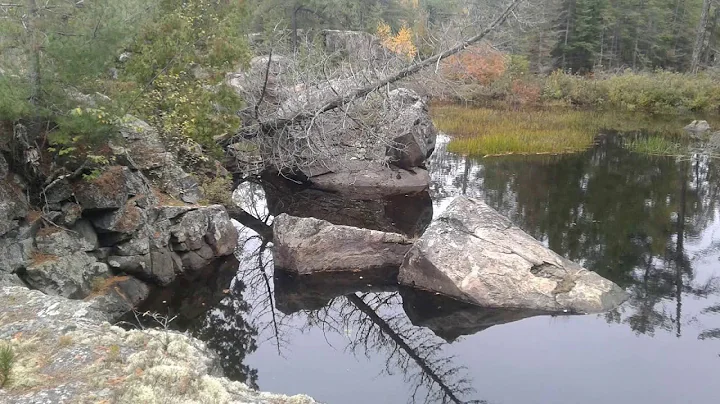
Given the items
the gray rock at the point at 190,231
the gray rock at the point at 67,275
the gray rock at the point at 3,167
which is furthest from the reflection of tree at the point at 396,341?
the gray rock at the point at 3,167

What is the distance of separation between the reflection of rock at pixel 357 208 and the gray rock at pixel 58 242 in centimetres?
552

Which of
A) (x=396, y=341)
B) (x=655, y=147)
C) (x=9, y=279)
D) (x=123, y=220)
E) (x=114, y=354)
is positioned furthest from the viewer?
(x=655, y=147)

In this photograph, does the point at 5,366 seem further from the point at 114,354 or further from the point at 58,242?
the point at 58,242

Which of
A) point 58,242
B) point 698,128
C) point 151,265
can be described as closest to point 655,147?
point 698,128

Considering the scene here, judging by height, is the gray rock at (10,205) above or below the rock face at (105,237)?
above

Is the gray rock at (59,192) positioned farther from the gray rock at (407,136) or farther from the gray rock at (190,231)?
the gray rock at (407,136)

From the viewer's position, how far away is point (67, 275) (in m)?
7.67

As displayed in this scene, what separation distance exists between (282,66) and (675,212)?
9158 mm

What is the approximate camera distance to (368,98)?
14.0m

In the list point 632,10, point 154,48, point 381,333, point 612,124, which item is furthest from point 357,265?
point 632,10

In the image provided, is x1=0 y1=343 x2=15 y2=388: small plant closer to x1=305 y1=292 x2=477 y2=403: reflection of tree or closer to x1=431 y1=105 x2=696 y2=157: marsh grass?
x1=305 y1=292 x2=477 y2=403: reflection of tree

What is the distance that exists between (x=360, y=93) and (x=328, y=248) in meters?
3.89

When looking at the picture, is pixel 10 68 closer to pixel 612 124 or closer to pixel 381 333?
pixel 381 333

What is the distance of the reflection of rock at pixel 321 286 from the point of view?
9.06 m
